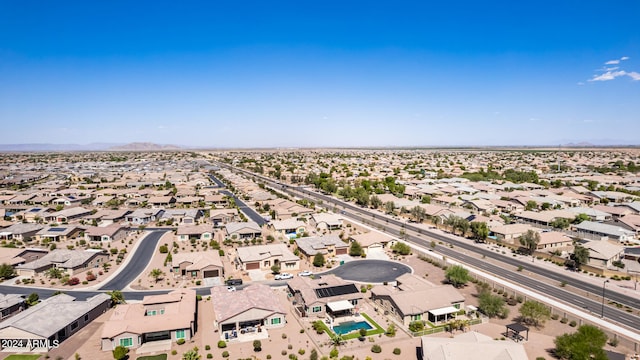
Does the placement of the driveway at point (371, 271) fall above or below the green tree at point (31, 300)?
below

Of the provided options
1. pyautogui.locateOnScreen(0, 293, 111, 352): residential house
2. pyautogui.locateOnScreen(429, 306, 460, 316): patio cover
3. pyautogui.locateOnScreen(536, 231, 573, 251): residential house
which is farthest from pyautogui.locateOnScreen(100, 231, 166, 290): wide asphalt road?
pyautogui.locateOnScreen(536, 231, 573, 251): residential house

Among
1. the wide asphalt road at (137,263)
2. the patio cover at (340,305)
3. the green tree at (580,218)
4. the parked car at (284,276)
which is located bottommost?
the parked car at (284,276)

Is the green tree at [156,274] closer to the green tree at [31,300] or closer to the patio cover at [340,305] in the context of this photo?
the green tree at [31,300]

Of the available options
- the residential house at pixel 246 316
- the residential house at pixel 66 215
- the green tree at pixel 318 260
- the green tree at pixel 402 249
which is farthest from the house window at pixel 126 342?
the residential house at pixel 66 215

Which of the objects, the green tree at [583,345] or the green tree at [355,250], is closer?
the green tree at [583,345]

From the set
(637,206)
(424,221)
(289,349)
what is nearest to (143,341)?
(289,349)

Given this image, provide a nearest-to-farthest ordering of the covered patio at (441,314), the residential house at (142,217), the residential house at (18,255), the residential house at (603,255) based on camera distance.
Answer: the covered patio at (441,314)
the residential house at (603,255)
the residential house at (18,255)
the residential house at (142,217)

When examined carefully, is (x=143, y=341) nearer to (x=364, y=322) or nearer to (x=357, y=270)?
(x=364, y=322)
